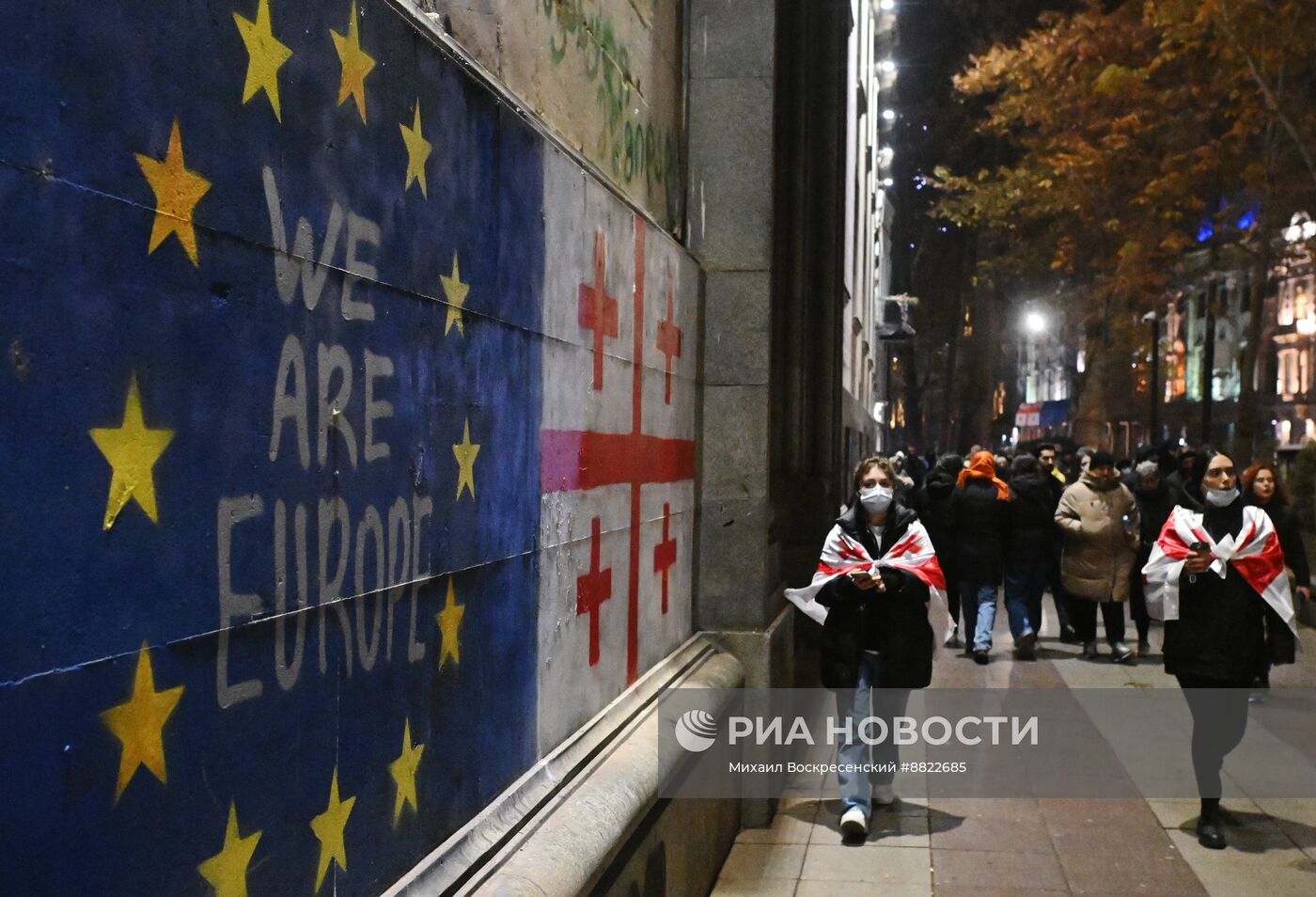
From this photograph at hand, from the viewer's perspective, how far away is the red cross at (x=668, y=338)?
642cm

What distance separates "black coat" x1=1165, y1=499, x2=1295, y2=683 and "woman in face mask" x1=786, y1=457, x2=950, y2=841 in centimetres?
122

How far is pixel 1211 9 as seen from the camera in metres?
19.6

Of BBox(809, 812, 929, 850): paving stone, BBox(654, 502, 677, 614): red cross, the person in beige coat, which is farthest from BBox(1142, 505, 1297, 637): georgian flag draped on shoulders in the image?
the person in beige coat

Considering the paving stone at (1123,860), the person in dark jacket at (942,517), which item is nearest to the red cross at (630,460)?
the paving stone at (1123,860)

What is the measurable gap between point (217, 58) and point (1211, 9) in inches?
782

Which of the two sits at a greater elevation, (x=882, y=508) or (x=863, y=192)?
(x=863, y=192)

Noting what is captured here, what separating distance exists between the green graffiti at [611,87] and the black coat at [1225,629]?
3.22 metres

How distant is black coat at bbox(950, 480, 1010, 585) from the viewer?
40.7 ft

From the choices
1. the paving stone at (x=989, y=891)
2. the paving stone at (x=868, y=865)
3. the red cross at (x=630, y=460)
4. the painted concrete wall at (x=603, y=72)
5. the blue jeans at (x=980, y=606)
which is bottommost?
the paving stone at (x=868, y=865)

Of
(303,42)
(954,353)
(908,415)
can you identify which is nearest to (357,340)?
(303,42)

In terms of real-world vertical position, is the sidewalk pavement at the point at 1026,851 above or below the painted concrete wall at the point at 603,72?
below

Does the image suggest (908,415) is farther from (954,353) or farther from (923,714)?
(923,714)
